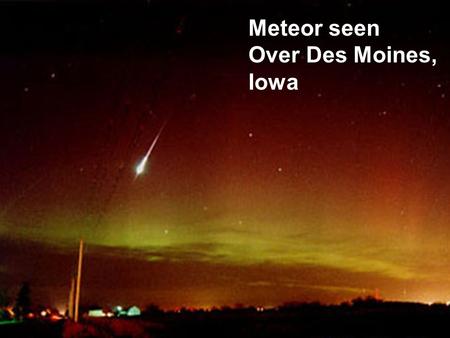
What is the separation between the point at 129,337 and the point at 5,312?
2222 inches

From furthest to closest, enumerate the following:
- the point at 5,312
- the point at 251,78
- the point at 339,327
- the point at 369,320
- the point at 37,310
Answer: the point at 37,310, the point at 5,312, the point at 369,320, the point at 339,327, the point at 251,78

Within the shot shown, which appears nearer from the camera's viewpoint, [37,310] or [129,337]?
[129,337]

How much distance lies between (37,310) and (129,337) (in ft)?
308

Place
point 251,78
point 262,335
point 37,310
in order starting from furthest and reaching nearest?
point 37,310 → point 262,335 → point 251,78

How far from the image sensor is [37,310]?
122 metres

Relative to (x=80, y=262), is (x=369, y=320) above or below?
below

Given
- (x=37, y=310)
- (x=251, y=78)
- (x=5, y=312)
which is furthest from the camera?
(x=37, y=310)

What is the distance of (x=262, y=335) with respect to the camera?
3322cm

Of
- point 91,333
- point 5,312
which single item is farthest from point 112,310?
point 91,333

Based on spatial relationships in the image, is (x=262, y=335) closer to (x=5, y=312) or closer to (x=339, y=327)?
(x=339, y=327)

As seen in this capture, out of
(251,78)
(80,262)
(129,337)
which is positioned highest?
(251,78)

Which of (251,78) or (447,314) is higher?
(251,78)

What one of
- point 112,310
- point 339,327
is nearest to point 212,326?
point 339,327

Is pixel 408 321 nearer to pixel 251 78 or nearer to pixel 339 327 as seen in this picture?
pixel 339 327
